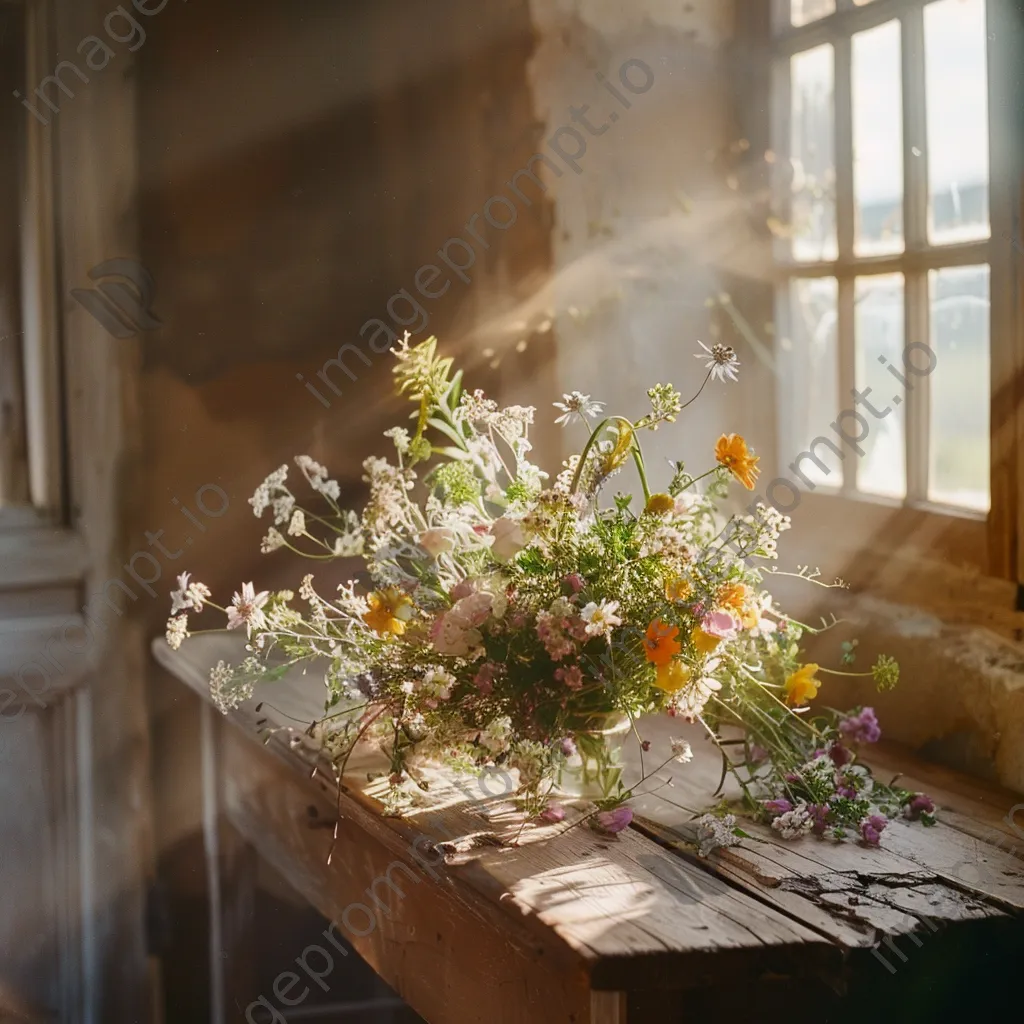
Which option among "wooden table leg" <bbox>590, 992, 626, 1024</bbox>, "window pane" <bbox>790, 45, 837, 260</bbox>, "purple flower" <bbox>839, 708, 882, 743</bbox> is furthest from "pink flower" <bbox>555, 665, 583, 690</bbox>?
"window pane" <bbox>790, 45, 837, 260</bbox>

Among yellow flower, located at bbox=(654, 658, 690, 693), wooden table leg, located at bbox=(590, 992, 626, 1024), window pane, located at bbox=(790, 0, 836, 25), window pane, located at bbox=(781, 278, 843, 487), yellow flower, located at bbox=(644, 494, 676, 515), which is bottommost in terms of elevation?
wooden table leg, located at bbox=(590, 992, 626, 1024)

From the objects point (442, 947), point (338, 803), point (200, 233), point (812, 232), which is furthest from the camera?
point (200, 233)

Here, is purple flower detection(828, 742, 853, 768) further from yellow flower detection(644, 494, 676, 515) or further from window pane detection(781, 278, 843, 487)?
window pane detection(781, 278, 843, 487)

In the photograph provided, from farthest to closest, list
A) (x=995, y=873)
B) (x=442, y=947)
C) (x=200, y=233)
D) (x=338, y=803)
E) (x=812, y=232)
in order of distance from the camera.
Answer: (x=200, y=233)
(x=812, y=232)
(x=338, y=803)
(x=442, y=947)
(x=995, y=873)

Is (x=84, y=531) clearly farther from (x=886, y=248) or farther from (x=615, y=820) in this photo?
(x=886, y=248)

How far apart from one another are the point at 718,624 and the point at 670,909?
0.32 meters

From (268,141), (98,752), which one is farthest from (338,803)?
(268,141)

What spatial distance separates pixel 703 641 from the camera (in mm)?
1337

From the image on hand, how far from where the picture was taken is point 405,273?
2303 millimetres

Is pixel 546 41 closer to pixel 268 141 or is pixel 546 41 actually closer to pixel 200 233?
pixel 268 141

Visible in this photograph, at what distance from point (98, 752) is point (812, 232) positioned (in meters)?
1.60

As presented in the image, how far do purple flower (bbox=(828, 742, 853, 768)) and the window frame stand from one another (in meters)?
0.34

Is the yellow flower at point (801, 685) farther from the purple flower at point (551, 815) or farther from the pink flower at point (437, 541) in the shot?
the pink flower at point (437, 541)

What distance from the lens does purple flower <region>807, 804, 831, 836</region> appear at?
1379 millimetres
